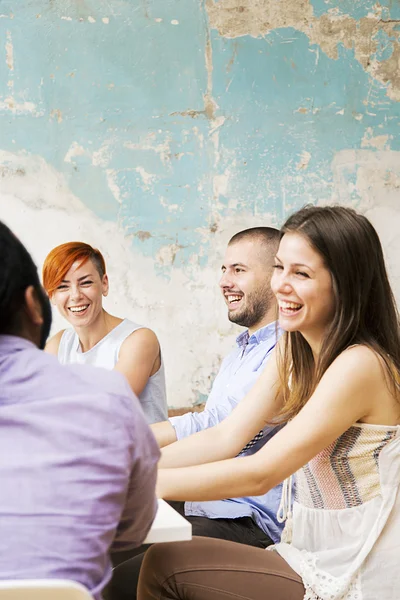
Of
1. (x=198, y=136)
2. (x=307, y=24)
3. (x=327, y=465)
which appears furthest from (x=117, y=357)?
(x=307, y=24)

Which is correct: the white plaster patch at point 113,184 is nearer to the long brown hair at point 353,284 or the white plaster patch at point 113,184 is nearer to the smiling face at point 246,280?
the smiling face at point 246,280

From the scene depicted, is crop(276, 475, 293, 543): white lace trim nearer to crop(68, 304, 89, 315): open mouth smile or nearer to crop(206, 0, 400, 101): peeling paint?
crop(68, 304, 89, 315): open mouth smile

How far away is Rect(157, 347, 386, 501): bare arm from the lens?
5.70 feet

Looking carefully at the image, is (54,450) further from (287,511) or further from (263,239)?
(263,239)

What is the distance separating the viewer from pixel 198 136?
4.83 meters

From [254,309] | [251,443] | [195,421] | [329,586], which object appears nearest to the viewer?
[329,586]

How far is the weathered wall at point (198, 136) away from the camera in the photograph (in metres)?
4.80

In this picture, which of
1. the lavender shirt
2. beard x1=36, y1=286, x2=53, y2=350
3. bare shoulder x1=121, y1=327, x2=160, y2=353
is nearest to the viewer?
the lavender shirt

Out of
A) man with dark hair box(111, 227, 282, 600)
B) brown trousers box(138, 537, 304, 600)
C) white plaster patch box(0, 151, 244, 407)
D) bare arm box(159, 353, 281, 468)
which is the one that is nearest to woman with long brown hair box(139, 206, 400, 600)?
brown trousers box(138, 537, 304, 600)

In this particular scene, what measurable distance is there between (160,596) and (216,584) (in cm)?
13

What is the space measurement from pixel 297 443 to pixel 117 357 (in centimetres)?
174

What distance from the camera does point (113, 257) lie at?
15.9ft

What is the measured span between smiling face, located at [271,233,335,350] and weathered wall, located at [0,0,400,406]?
2893 mm

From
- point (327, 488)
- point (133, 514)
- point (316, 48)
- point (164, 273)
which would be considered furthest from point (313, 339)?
point (316, 48)
